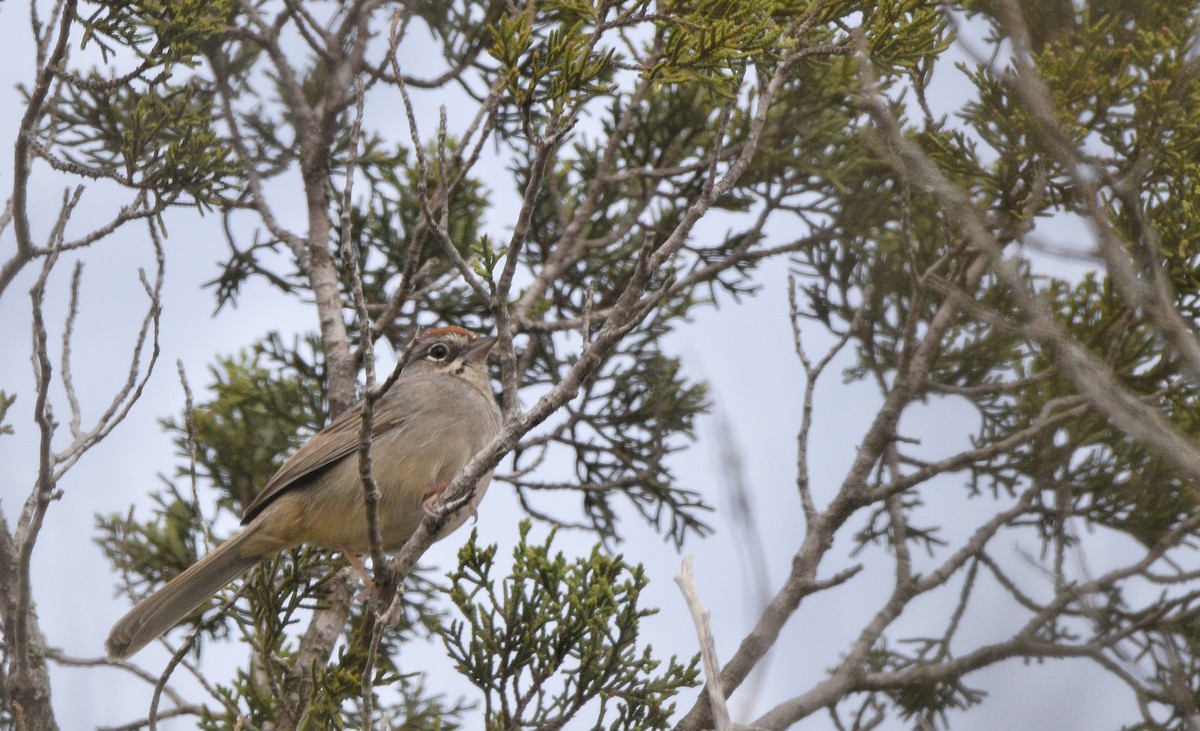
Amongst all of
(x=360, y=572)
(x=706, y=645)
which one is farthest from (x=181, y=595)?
(x=706, y=645)

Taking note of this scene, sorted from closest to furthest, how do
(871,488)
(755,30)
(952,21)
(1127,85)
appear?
(952,21) < (755,30) < (1127,85) < (871,488)

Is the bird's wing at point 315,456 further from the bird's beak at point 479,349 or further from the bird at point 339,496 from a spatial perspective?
the bird's beak at point 479,349

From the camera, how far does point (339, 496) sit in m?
5.29

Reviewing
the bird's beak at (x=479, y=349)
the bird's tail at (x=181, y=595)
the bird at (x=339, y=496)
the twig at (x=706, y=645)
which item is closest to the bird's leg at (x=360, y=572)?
the bird at (x=339, y=496)

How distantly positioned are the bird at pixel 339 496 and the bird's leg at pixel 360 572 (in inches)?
0.4

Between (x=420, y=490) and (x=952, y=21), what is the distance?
11.0ft

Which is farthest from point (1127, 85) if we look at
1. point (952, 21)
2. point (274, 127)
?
point (274, 127)

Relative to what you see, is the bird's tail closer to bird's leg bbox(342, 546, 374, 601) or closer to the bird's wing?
the bird's wing

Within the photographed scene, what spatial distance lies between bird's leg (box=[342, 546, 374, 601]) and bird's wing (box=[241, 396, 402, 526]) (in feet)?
1.26

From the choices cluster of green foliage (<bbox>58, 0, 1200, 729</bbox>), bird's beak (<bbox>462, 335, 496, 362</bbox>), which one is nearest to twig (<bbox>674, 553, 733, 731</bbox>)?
cluster of green foliage (<bbox>58, 0, 1200, 729</bbox>)

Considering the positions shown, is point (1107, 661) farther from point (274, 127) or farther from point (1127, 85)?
point (274, 127)

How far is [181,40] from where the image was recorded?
4.82 meters

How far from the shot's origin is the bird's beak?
241 inches

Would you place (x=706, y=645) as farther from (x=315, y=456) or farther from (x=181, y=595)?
(x=181, y=595)
